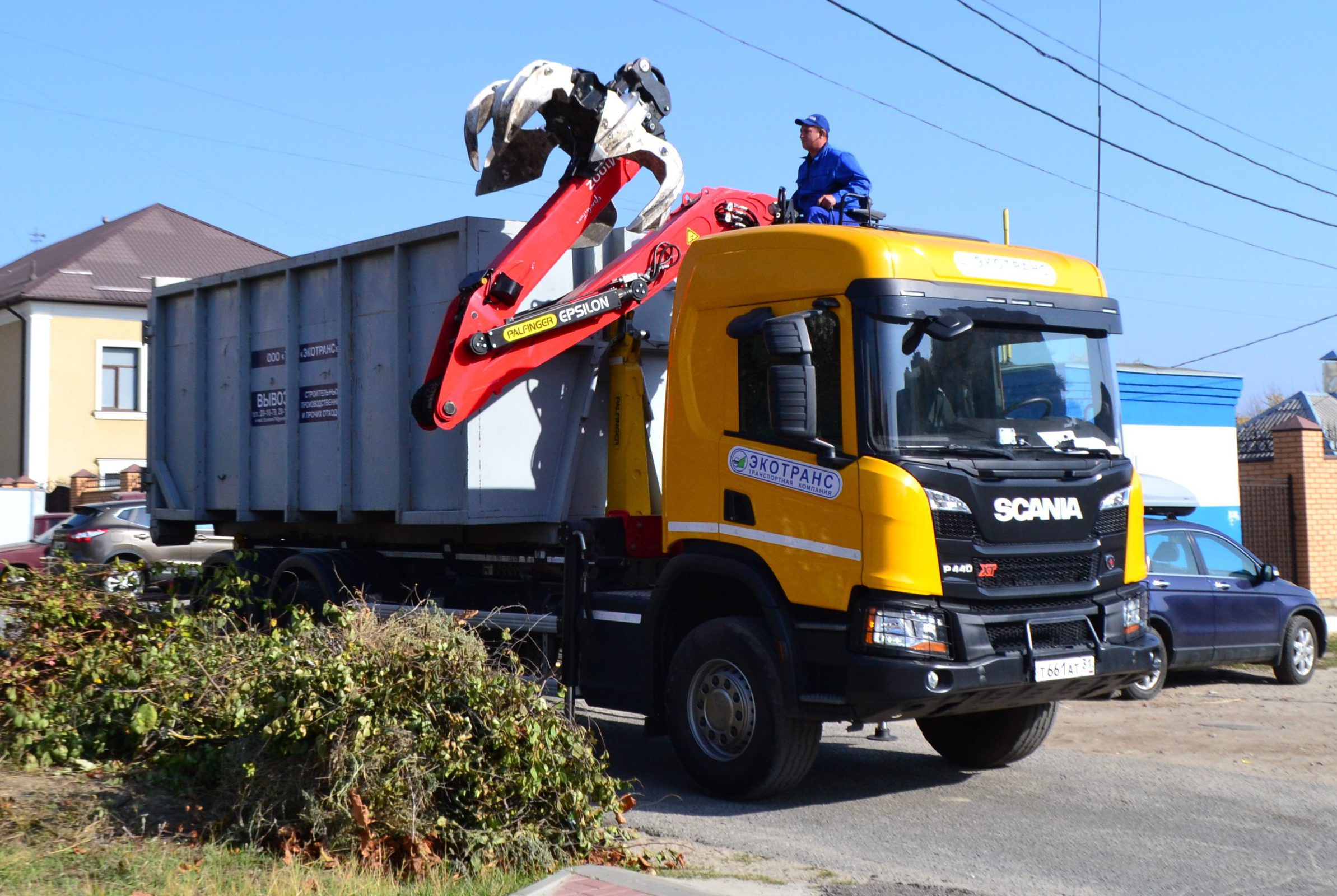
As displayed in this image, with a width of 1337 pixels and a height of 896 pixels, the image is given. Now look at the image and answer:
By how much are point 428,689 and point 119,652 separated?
240 cm

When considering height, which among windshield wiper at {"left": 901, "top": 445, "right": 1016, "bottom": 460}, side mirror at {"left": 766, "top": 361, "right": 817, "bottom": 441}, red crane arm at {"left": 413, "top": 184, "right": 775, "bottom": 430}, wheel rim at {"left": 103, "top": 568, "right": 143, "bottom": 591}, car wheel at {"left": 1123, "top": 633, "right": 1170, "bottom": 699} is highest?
red crane arm at {"left": 413, "top": 184, "right": 775, "bottom": 430}

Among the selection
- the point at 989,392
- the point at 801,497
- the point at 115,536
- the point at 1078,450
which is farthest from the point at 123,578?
the point at 115,536

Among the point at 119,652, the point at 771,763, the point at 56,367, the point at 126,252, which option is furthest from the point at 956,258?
the point at 126,252

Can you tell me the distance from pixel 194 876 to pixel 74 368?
116 ft

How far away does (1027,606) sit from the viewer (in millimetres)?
6727

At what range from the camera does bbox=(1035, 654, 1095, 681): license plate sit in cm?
661

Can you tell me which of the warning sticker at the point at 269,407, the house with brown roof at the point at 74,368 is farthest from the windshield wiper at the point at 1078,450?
the house with brown roof at the point at 74,368

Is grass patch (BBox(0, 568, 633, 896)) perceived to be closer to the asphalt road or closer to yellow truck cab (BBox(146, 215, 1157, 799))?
the asphalt road

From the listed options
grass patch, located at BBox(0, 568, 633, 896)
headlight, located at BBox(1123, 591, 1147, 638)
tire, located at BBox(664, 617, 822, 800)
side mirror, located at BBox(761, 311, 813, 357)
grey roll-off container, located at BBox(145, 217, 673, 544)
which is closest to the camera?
grass patch, located at BBox(0, 568, 633, 896)

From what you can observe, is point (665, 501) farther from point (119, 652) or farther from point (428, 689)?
point (119, 652)

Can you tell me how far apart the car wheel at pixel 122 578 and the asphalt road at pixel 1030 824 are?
322 centimetres

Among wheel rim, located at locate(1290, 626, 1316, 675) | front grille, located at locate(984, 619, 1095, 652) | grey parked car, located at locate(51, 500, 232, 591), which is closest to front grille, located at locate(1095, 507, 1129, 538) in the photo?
front grille, located at locate(984, 619, 1095, 652)

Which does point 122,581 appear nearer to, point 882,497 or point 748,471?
point 748,471

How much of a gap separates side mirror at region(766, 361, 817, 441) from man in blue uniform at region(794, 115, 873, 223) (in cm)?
178
